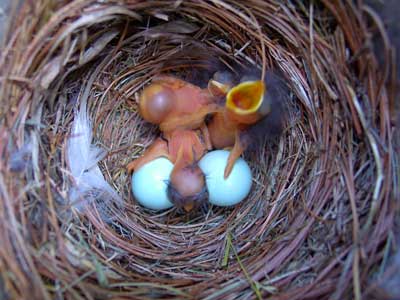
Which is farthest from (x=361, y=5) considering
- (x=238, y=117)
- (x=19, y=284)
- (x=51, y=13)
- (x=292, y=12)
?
(x=19, y=284)

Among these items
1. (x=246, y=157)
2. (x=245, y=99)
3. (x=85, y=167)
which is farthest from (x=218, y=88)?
(x=85, y=167)

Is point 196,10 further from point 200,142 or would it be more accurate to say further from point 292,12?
point 200,142

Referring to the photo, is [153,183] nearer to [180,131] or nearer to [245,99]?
[180,131]

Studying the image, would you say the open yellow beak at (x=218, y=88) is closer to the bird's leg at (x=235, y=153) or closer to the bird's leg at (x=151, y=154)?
the bird's leg at (x=235, y=153)

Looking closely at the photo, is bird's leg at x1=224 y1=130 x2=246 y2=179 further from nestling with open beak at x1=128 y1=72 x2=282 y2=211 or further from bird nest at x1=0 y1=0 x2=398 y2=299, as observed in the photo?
bird nest at x1=0 y1=0 x2=398 y2=299

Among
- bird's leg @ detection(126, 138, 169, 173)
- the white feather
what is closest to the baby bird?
bird's leg @ detection(126, 138, 169, 173)
